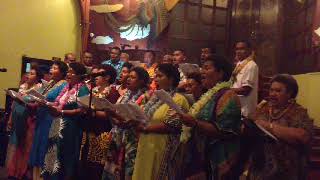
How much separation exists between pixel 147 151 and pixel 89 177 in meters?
1.32

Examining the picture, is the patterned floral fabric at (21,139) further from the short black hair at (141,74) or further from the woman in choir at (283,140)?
the woman in choir at (283,140)

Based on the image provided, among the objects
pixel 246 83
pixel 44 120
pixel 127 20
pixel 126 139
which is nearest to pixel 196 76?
pixel 126 139

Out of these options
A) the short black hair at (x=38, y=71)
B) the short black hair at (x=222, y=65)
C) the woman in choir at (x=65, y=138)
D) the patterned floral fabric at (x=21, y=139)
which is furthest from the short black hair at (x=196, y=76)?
the short black hair at (x=38, y=71)

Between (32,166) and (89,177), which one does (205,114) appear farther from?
(32,166)

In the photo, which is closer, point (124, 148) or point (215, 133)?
point (215, 133)

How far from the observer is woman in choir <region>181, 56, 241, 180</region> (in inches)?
129

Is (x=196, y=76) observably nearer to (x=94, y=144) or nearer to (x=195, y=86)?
(x=195, y=86)

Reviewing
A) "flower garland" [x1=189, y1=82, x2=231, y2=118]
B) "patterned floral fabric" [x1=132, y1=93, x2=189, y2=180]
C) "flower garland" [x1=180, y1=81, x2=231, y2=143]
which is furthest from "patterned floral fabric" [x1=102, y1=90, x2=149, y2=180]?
"flower garland" [x1=189, y1=82, x2=231, y2=118]

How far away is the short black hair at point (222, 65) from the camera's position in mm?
3543

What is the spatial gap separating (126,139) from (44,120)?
1.53 meters

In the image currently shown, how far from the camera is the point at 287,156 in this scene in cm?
321

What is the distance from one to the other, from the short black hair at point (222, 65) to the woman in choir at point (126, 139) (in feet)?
3.16

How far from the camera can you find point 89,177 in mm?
4863

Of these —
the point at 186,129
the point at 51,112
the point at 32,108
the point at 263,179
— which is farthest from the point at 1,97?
the point at 263,179
